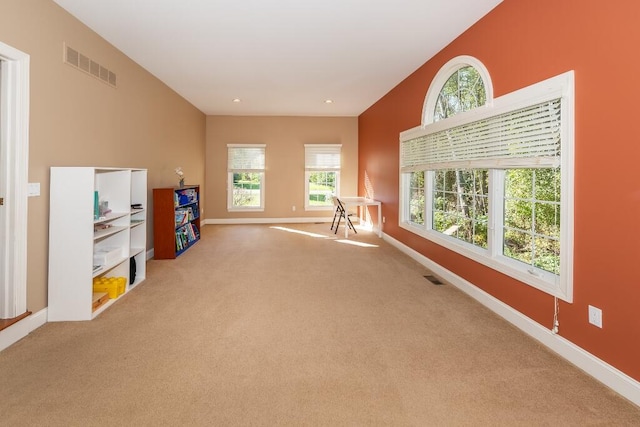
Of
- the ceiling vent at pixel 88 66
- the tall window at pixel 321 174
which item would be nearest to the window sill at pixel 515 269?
the ceiling vent at pixel 88 66

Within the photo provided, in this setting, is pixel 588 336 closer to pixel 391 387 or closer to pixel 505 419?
pixel 505 419

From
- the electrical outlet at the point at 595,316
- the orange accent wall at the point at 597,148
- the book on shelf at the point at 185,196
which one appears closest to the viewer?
the orange accent wall at the point at 597,148

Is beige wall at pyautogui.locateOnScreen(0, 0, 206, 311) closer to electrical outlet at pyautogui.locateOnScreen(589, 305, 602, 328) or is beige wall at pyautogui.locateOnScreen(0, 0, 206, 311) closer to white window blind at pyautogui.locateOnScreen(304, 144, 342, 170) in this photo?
electrical outlet at pyautogui.locateOnScreen(589, 305, 602, 328)

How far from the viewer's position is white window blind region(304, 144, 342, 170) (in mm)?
9047

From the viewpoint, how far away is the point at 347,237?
700 centimetres

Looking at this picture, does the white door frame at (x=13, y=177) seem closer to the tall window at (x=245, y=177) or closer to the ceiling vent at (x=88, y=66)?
the ceiling vent at (x=88, y=66)

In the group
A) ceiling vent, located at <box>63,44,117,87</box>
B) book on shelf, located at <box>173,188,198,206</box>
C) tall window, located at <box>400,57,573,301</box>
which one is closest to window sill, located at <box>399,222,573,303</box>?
tall window, located at <box>400,57,573,301</box>

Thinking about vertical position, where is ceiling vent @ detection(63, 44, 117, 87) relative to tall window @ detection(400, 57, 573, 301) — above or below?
above

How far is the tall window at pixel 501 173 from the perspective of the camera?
7.93ft

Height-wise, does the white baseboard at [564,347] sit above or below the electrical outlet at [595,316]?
below

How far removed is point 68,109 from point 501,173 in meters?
4.08

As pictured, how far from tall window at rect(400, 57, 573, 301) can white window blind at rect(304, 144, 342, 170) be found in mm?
4143

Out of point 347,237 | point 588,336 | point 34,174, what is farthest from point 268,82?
point 588,336

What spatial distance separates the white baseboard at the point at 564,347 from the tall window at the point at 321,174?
569 cm
